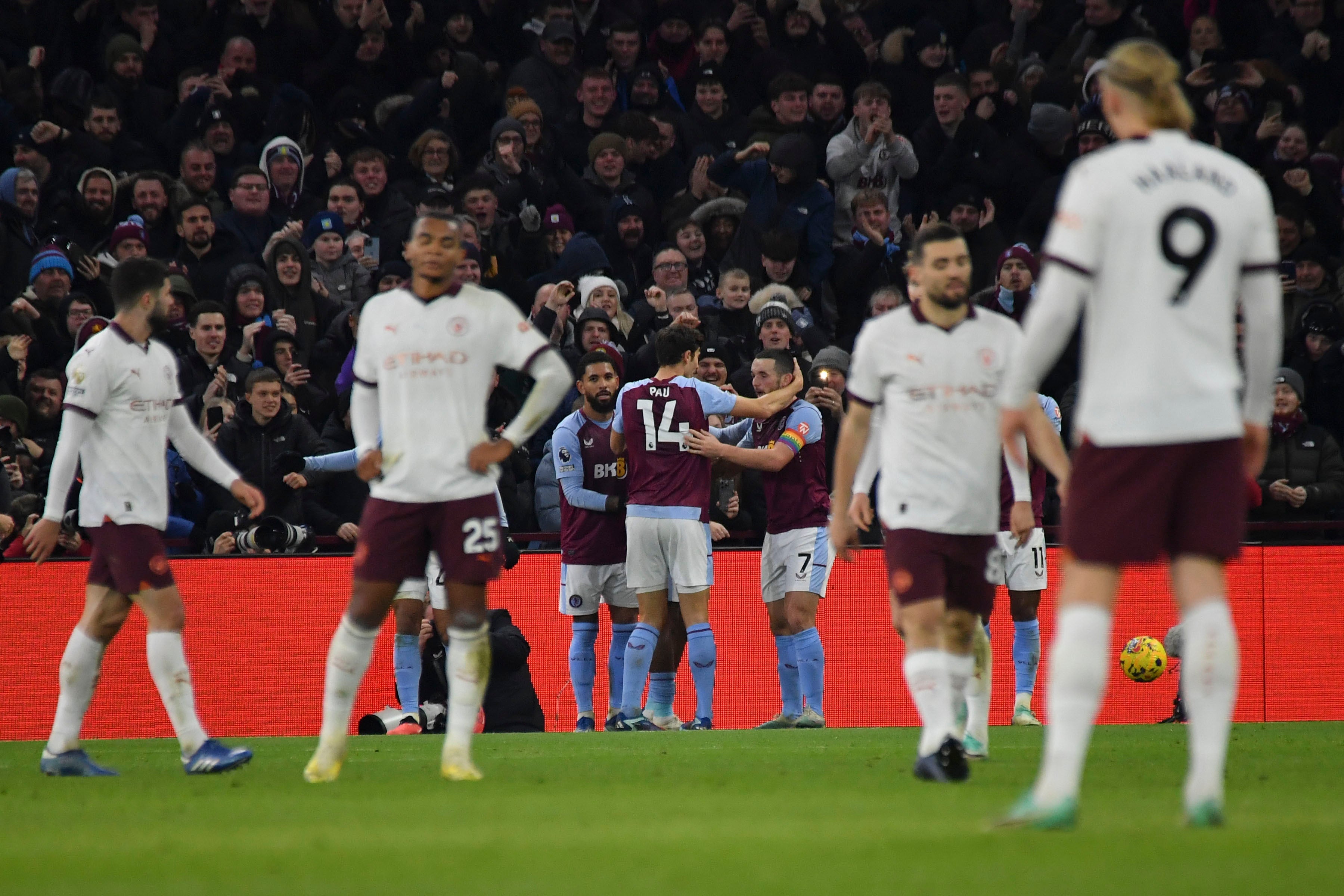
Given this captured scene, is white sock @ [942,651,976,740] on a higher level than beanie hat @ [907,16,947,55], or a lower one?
lower

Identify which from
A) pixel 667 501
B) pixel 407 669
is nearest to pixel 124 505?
pixel 407 669

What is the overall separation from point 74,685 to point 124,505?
0.99 m

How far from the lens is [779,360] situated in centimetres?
1236

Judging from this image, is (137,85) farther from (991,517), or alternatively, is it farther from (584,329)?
(991,517)

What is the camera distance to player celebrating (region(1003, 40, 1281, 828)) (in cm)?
462

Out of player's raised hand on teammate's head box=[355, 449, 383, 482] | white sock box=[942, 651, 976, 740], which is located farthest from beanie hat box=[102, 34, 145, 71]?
white sock box=[942, 651, 976, 740]

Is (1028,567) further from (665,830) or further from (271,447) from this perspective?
(665,830)

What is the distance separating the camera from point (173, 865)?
4.54 m

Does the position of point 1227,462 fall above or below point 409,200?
below

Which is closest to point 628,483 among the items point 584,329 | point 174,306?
point 584,329

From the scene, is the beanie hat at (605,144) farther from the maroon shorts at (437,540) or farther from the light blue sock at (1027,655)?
the maroon shorts at (437,540)

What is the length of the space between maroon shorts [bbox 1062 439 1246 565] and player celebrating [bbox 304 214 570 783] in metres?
2.99

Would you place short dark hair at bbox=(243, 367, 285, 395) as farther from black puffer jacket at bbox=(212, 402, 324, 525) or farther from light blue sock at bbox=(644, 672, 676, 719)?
light blue sock at bbox=(644, 672, 676, 719)

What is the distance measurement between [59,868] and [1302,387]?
1203 centimetres
